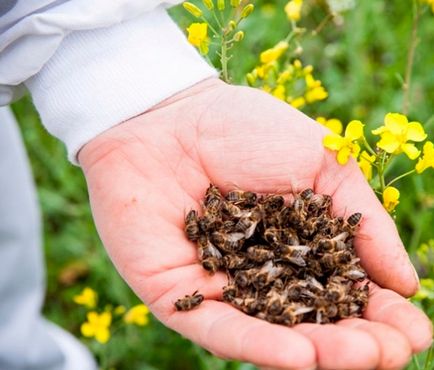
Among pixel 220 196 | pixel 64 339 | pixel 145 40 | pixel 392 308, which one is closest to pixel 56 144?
pixel 64 339

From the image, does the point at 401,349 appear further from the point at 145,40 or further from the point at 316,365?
the point at 145,40

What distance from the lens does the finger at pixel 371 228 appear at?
2.16 metres

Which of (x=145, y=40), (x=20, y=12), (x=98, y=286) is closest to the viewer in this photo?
(x=20, y=12)

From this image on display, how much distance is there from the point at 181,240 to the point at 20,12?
91 centimetres

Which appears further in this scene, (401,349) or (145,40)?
(145,40)

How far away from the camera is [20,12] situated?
2551 millimetres

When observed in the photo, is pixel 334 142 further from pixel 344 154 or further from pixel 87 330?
pixel 87 330

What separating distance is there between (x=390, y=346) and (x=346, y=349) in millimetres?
110

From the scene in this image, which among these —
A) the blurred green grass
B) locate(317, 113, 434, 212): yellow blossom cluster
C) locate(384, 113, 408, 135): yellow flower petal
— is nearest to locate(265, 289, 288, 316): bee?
locate(317, 113, 434, 212): yellow blossom cluster

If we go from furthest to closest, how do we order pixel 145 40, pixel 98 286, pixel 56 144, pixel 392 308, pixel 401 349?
pixel 56 144, pixel 98 286, pixel 145 40, pixel 392 308, pixel 401 349

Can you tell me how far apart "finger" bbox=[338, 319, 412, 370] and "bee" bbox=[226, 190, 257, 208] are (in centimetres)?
62

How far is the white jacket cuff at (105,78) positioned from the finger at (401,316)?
101 cm

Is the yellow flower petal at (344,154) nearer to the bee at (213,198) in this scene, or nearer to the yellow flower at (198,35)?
the bee at (213,198)

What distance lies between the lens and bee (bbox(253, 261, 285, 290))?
225cm
